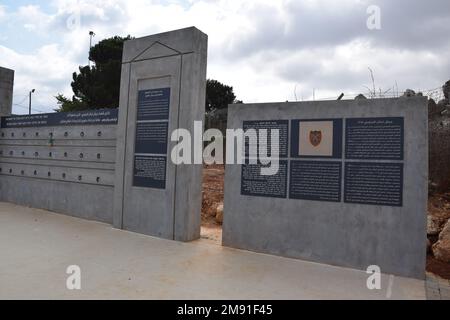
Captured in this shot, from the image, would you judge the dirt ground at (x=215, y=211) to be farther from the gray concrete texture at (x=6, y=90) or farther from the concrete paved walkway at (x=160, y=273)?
Answer: the gray concrete texture at (x=6, y=90)

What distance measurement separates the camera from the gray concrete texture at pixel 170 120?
632cm

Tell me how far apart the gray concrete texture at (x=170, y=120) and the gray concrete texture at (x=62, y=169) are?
594 mm

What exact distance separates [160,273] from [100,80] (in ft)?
75.3

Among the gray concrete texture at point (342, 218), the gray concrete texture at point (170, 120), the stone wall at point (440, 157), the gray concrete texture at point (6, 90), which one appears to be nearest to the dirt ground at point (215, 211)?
the stone wall at point (440, 157)

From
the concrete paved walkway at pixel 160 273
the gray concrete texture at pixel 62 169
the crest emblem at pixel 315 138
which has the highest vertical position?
the crest emblem at pixel 315 138

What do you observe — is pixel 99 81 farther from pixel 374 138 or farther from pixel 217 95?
pixel 374 138

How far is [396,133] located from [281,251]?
7.92 ft

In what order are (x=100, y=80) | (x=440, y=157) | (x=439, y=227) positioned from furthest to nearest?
1. (x=100, y=80)
2. (x=440, y=157)
3. (x=439, y=227)

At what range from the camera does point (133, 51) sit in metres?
7.21

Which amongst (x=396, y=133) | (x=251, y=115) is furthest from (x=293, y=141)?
(x=396, y=133)

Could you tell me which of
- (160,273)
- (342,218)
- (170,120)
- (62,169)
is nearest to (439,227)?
(342,218)

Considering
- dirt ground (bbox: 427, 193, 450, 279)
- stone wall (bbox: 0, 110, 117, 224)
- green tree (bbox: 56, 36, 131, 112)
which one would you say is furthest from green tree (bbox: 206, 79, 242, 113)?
dirt ground (bbox: 427, 193, 450, 279)

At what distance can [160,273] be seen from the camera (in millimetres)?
4613
